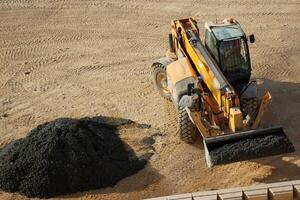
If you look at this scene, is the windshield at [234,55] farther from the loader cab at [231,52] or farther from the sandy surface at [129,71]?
the sandy surface at [129,71]

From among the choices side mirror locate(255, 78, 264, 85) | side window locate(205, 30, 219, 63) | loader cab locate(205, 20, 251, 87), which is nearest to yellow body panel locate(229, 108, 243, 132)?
loader cab locate(205, 20, 251, 87)

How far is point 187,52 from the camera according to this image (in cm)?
1405

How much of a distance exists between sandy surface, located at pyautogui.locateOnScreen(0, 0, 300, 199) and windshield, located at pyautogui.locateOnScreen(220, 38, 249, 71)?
185cm

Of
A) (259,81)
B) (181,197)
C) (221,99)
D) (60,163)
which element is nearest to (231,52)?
(221,99)

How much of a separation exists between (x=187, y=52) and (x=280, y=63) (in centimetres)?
351

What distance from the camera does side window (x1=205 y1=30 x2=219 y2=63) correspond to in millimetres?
12992

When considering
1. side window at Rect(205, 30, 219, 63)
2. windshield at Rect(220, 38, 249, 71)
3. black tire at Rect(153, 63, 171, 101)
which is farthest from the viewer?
black tire at Rect(153, 63, 171, 101)

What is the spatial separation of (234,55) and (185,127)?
1917mm

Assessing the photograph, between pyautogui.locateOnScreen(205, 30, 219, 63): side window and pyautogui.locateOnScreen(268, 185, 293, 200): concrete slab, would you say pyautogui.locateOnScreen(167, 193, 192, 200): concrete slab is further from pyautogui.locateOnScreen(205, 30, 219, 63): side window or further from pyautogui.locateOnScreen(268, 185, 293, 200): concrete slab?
pyautogui.locateOnScreen(205, 30, 219, 63): side window

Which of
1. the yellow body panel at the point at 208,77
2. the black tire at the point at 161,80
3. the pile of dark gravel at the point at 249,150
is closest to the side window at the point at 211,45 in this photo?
the yellow body panel at the point at 208,77

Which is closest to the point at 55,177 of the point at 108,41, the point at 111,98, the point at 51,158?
the point at 51,158

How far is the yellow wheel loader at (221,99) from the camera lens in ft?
38.7

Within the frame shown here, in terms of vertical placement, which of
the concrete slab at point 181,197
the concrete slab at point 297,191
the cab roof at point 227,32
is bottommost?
the concrete slab at point 297,191

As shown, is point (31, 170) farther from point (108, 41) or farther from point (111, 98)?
point (108, 41)
